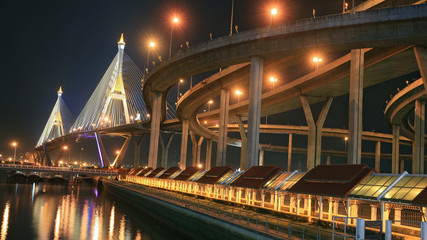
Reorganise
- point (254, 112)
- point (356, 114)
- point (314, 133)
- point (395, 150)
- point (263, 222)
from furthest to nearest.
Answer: point (395, 150)
point (314, 133)
point (254, 112)
point (356, 114)
point (263, 222)

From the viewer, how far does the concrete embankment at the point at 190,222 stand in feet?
76.7

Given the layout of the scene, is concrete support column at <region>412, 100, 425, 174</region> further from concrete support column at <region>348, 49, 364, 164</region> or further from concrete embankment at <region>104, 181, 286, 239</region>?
concrete embankment at <region>104, 181, 286, 239</region>

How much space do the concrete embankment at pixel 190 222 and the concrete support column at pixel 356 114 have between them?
685 inches

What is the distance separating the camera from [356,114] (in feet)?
130

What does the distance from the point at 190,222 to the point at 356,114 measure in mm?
19628

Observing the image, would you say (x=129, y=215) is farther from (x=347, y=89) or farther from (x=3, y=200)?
(x=347, y=89)

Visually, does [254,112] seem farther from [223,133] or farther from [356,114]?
[223,133]

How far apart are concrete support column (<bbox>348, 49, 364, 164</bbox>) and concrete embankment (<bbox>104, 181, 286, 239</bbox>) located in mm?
17387

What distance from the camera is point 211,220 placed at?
2769 cm

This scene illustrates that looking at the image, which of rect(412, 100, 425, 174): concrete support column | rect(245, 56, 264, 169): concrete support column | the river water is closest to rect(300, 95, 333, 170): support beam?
rect(412, 100, 425, 174): concrete support column

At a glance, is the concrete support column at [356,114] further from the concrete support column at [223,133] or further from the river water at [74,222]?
the concrete support column at [223,133]

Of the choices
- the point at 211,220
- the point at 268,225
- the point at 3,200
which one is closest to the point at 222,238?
the point at 211,220

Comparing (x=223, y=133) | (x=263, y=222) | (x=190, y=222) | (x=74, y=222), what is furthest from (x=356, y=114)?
(x=74, y=222)

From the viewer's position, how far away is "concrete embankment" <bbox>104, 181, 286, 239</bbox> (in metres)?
23.4
